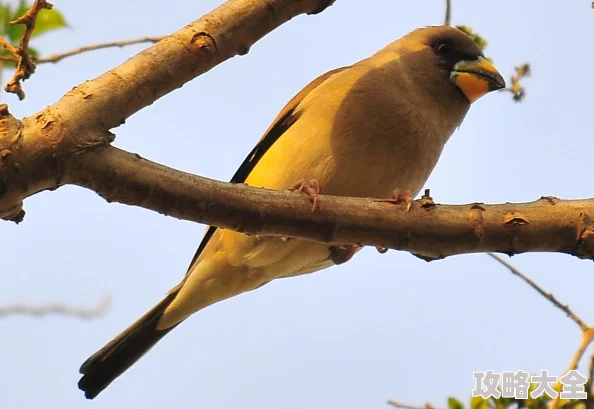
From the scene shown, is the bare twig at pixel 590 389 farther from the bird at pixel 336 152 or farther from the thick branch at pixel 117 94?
the thick branch at pixel 117 94

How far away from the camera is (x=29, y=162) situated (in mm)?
2236

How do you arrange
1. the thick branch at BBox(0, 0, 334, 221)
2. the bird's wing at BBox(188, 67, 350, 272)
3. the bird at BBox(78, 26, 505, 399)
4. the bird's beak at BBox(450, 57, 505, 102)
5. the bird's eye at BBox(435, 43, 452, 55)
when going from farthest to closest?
the bird's eye at BBox(435, 43, 452, 55)
the bird's beak at BBox(450, 57, 505, 102)
the bird's wing at BBox(188, 67, 350, 272)
the bird at BBox(78, 26, 505, 399)
the thick branch at BBox(0, 0, 334, 221)

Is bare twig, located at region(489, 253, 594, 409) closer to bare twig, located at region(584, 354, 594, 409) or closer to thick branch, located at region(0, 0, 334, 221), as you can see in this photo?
bare twig, located at region(584, 354, 594, 409)

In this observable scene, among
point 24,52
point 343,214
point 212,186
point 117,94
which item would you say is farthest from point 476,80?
point 24,52

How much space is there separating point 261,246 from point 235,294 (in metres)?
0.47

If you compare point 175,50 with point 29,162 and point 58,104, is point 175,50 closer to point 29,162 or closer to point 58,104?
point 58,104

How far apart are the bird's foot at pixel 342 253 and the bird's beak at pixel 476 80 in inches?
45.9

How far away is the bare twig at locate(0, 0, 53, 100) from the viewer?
2406mm

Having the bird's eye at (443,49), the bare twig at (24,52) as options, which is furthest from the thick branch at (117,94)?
the bird's eye at (443,49)

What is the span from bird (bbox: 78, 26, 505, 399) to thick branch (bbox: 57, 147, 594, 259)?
880mm

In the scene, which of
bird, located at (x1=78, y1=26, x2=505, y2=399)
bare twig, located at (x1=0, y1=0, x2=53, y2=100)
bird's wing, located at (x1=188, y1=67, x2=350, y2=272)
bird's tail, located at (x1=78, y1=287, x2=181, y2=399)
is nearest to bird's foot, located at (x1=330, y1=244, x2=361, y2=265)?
bird, located at (x1=78, y1=26, x2=505, y2=399)

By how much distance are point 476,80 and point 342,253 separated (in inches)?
50.3

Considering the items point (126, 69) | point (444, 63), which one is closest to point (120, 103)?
point (126, 69)

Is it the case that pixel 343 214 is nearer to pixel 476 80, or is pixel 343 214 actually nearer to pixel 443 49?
pixel 476 80
